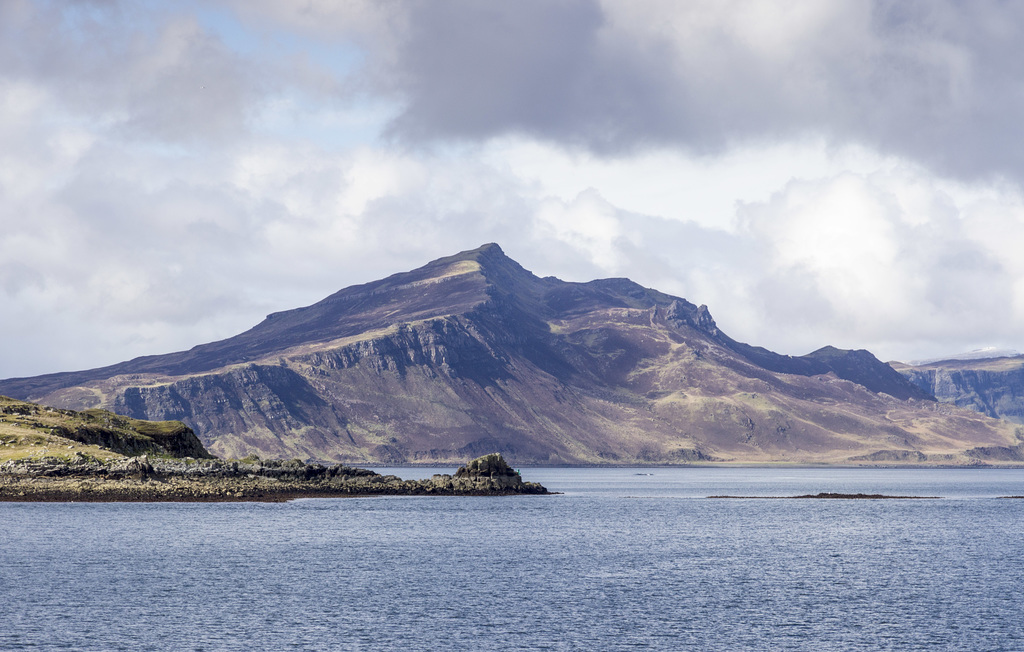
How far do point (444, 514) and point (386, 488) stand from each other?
46.2 metres

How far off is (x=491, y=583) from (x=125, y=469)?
304ft

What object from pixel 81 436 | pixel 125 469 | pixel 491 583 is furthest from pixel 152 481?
pixel 491 583

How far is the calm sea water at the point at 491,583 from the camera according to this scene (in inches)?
2371

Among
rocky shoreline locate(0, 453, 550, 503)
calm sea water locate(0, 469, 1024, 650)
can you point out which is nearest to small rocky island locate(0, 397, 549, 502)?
rocky shoreline locate(0, 453, 550, 503)

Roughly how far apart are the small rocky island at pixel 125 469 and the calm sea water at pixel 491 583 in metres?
7.96

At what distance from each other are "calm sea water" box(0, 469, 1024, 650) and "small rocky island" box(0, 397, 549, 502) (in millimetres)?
7964

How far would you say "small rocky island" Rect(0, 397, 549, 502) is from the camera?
150 meters

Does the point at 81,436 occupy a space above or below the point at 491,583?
above

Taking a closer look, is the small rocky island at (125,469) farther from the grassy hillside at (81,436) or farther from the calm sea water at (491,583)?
the calm sea water at (491,583)

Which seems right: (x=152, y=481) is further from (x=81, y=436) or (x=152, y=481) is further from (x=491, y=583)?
(x=491, y=583)

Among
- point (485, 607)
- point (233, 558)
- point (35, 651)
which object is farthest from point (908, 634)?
point (233, 558)

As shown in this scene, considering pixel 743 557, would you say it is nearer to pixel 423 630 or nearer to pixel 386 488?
pixel 423 630

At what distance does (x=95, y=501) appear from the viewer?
485ft

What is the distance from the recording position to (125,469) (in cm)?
15550
